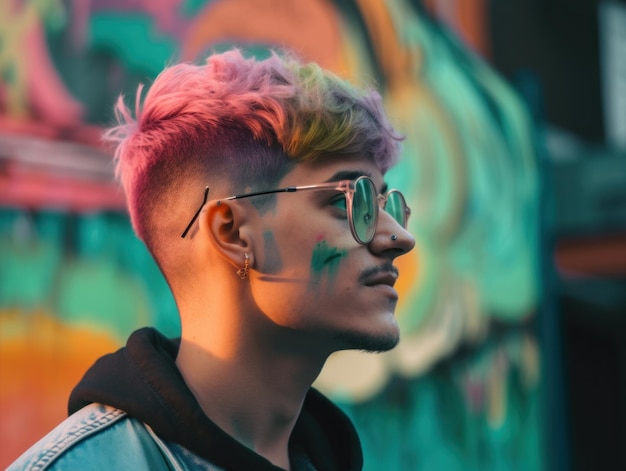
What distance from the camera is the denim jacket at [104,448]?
1.41 m

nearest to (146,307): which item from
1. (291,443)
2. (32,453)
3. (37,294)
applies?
(37,294)

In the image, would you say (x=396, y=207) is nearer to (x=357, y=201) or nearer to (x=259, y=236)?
(x=357, y=201)

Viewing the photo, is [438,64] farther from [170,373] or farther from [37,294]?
[170,373]

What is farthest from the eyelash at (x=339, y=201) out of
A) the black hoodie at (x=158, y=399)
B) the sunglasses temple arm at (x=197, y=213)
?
the black hoodie at (x=158, y=399)

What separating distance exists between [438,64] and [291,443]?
5.21 metres

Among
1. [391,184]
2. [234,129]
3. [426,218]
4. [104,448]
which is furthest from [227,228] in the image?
[426,218]

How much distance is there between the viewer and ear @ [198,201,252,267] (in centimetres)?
166

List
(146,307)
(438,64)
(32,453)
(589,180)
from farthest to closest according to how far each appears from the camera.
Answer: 1. (589,180)
2. (438,64)
3. (146,307)
4. (32,453)

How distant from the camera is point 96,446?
1.45m

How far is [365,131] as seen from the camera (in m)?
1.72

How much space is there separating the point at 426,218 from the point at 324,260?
4.63 metres

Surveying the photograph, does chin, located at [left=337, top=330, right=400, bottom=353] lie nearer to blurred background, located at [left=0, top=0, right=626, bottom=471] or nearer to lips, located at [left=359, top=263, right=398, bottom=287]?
lips, located at [left=359, top=263, right=398, bottom=287]

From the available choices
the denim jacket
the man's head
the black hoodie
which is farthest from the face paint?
the denim jacket

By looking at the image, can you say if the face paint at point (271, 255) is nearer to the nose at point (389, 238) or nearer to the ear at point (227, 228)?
the ear at point (227, 228)
